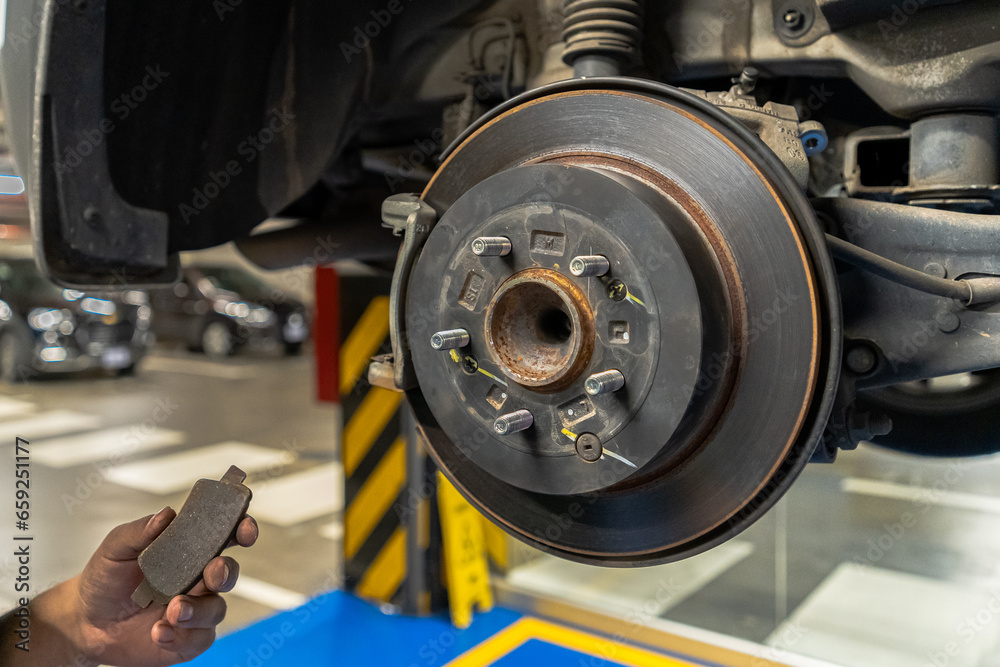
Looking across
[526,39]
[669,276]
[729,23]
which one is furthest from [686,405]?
[526,39]

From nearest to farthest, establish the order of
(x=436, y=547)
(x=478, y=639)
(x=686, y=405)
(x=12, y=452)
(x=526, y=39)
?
(x=686, y=405) < (x=526, y=39) < (x=478, y=639) < (x=436, y=547) < (x=12, y=452)

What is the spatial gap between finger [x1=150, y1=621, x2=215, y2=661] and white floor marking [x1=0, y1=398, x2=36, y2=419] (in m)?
4.73

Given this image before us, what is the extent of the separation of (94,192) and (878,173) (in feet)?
3.09

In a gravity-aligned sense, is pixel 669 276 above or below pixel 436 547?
above

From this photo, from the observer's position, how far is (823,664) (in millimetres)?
1864

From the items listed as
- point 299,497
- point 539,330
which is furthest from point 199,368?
point 539,330

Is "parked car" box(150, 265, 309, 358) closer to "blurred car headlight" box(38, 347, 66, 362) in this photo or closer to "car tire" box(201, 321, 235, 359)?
"car tire" box(201, 321, 235, 359)

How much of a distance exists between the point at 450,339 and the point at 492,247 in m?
0.09

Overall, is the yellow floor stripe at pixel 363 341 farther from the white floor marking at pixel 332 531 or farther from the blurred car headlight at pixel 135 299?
the blurred car headlight at pixel 135 299

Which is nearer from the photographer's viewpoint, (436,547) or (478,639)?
(478,639)

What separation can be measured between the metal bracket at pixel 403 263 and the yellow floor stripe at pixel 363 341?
1475 mm

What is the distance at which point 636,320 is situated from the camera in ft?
2.08

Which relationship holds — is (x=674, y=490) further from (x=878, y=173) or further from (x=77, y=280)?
(x=77, y=280)

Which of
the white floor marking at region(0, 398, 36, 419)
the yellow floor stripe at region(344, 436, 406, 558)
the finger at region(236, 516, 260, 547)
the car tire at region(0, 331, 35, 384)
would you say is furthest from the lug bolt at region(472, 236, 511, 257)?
the car tire at region(0, 331, 35, 384)
